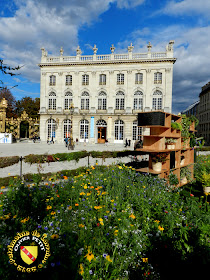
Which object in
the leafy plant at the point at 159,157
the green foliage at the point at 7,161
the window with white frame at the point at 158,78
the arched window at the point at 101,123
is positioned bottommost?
the green foliage at the point at 7,161

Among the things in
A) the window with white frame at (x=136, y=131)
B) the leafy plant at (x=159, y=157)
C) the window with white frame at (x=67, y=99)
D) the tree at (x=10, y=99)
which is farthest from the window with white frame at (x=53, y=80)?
the leafy plant at (x=159, y=157)

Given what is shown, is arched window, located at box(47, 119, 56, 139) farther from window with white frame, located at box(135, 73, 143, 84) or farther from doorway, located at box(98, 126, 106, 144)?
window with white frame, located at box(135, 73, 143, 84)

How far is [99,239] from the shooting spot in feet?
9.51

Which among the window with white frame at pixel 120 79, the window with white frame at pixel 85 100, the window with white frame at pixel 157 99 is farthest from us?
the window with white frame at pixel 85 100

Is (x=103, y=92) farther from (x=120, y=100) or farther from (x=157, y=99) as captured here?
(x=157, y=99)

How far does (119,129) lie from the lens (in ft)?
102

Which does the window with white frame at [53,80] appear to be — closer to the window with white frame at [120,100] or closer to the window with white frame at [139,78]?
the window with white frame at [120,100]

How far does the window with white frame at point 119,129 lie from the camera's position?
3089 cm

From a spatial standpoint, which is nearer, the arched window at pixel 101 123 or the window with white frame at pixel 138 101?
the window with white frame at pixel 138 101

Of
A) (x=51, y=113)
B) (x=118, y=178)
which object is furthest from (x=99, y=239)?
(x=51, y=113)

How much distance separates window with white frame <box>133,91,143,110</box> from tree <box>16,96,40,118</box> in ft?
96.8

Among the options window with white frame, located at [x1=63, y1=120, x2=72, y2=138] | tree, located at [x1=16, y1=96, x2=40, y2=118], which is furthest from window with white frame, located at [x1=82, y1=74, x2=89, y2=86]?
tree, located at [x1=16, y1=96, x2=40, y2=118]

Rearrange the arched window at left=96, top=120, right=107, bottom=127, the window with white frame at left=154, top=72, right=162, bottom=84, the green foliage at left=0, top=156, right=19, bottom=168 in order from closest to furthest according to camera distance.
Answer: the green foliage at left=0, top=156, right=19, bottom=168
the window with white frame at left=154, top=72, right=162, bottom=84
the arched window at left=96, top=120, right=107, bottom=127

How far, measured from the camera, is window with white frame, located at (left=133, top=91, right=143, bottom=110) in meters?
30.4
